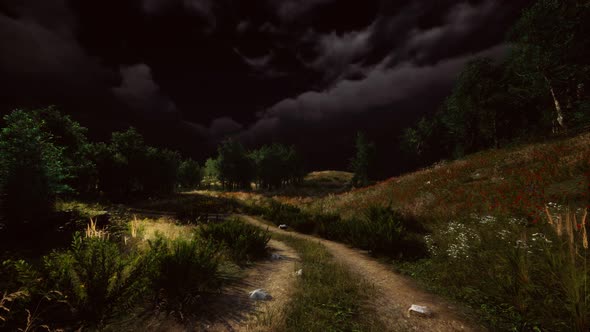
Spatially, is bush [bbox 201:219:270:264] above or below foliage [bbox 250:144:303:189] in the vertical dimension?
below

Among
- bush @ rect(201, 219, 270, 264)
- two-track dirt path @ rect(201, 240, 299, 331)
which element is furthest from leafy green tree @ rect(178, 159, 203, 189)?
two-track dirt path @ rect(201, 240, 299, 331)

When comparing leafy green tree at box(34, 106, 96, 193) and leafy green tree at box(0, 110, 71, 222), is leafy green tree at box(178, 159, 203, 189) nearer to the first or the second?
leafy green tree at box(34, 106, 96, 193)

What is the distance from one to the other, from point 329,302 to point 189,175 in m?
76.5

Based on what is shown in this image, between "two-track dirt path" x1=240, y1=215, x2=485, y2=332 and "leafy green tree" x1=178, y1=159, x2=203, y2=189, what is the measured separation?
7474 centimetres

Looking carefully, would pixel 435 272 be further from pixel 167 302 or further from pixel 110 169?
pixel 110 169

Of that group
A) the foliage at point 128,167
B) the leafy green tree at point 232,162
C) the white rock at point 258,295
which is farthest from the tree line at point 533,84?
the foliage at point 128,167

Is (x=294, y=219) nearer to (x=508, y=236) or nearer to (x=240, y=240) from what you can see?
(x=240, y=240)

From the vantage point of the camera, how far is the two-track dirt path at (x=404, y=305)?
11.1ft

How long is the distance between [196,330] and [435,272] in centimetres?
575

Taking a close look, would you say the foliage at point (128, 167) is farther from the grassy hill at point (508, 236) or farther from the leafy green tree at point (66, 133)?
the grassy hill at point (508, 236)

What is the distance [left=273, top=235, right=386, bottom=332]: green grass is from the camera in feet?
11.0

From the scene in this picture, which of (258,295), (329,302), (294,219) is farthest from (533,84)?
(258,295)

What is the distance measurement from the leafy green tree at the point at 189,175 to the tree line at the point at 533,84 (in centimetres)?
7147

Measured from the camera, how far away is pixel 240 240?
6730 millimetres
